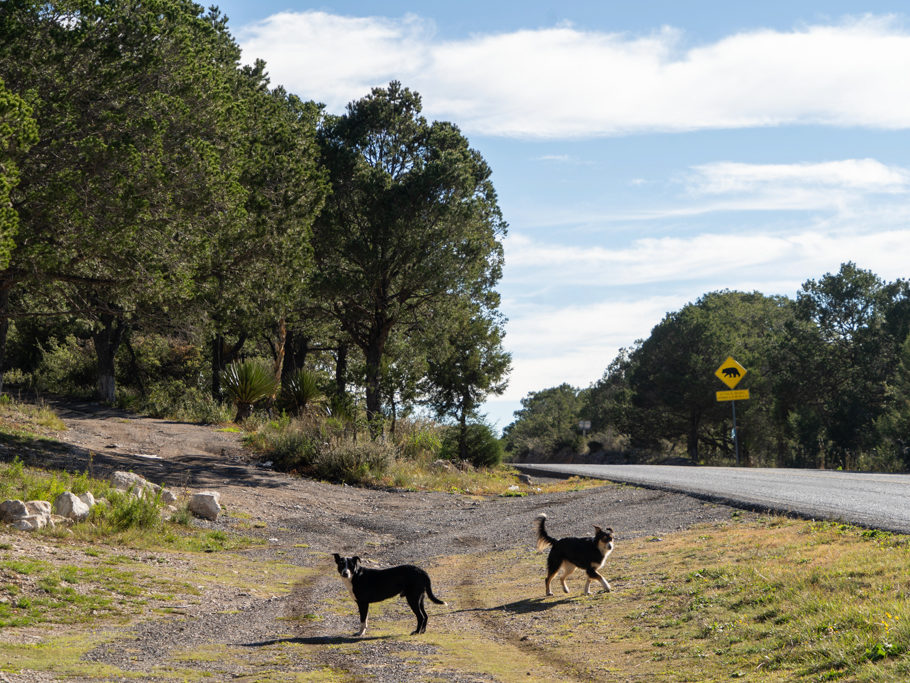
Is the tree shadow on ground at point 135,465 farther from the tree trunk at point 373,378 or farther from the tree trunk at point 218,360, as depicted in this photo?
the tree trunk at point 218,360

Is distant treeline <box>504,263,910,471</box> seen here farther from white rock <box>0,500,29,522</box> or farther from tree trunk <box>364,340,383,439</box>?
white rock <box>0,500,29,522</box>

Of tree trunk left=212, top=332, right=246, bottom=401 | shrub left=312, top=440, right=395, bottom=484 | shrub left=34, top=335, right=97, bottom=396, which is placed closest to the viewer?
shrub left=312, top=440, right=395, bottom=484

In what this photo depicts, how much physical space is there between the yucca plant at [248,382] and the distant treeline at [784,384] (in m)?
26.4

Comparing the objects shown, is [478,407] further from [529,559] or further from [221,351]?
[529,559]

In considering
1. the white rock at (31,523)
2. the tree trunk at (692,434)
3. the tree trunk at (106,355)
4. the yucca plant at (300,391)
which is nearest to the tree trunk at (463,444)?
the yucca plant at (300,391)

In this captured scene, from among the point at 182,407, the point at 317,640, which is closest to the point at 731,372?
the point at 182,407

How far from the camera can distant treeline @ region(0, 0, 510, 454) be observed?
1628cm

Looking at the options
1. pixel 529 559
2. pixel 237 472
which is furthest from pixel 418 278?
pixel 529 559

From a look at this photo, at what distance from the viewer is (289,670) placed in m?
7.03

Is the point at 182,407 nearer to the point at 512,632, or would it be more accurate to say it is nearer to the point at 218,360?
the point at 218,360

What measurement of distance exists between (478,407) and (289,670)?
38343 mm

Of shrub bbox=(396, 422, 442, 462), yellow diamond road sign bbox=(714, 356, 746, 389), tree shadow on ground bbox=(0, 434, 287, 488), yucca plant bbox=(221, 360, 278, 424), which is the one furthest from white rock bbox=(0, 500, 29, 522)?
yellow diamond road sign bbox=(714, 356, 746, 389)

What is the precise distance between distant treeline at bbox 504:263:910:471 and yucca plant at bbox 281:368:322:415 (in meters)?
25.1

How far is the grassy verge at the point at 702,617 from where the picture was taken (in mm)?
6727
